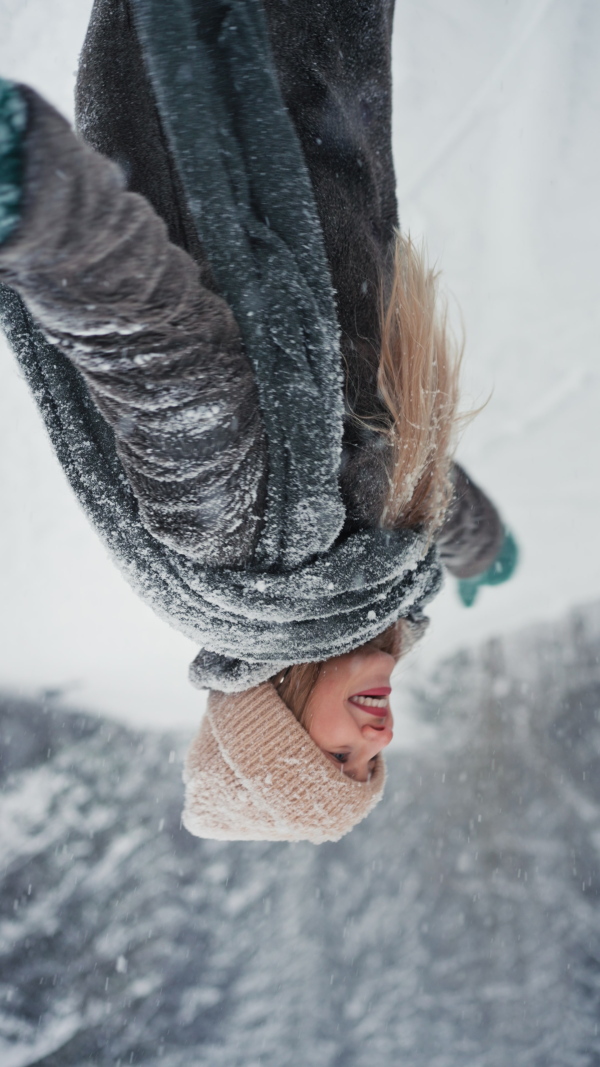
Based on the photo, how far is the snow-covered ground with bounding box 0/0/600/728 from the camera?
1479mm

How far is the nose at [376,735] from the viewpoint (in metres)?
0.84

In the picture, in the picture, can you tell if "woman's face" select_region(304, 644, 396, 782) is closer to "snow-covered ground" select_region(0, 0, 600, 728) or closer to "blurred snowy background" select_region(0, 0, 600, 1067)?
"snow-covered ground" select_region(0, 0, 600, 728)

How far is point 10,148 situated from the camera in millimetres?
336

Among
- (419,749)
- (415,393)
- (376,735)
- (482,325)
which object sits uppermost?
(415,393)

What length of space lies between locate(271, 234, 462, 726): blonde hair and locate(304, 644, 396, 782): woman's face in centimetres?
20

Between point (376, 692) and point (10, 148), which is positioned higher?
point (10, 148)

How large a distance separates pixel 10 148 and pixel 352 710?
70 cm

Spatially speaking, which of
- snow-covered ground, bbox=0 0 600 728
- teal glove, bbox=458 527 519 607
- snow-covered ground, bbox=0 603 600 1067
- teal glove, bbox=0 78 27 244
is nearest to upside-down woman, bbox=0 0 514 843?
teal glove, bbox=0 78 27 244

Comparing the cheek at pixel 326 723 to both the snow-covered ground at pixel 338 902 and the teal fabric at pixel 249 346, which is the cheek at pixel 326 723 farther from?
the snow-covered ground at pixel 338 902

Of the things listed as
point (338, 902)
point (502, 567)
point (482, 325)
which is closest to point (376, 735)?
point (502, 567)

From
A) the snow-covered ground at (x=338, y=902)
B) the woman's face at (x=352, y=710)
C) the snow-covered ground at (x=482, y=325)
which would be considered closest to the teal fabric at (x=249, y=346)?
the woman's face at (x=352, y=710)

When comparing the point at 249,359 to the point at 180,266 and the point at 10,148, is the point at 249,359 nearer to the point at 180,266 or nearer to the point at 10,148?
the point at 180,266

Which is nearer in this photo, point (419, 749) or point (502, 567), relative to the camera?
point (502, 567)

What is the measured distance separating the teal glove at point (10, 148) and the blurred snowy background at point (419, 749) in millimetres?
1359
